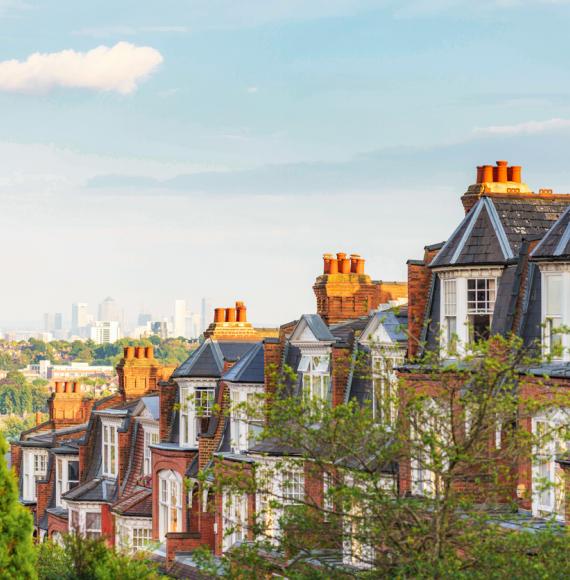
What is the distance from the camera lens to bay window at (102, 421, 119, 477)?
62031 mm

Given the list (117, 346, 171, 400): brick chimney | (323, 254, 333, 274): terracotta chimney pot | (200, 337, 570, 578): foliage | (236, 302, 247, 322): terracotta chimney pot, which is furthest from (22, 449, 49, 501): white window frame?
(200, 337, 570, 578): foliage

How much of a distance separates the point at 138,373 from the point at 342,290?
1996 centimetres

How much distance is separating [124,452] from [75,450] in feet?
19.5

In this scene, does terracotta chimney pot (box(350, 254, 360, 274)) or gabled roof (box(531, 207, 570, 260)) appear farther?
terracotta chimney pot (box(350, 254, 360, 274))

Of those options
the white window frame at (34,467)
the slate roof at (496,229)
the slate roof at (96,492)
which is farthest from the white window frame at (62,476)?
the slate roof at (496,229)

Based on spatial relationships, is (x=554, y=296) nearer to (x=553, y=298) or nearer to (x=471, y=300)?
(x=553, y=298)

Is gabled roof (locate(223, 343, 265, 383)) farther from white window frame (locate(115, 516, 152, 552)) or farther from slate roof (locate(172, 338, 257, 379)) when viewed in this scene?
white window frame (locate(115, 516, 152, 552))

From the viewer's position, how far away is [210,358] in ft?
178

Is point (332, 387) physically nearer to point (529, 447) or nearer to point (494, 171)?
point (494, 171)

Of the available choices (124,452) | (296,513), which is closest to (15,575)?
(296,513)

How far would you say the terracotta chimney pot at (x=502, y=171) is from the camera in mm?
40500

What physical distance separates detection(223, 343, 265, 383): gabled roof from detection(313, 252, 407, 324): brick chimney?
88.3 inches

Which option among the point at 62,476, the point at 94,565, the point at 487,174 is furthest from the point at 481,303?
the point at 62,476

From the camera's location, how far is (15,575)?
107 ft
